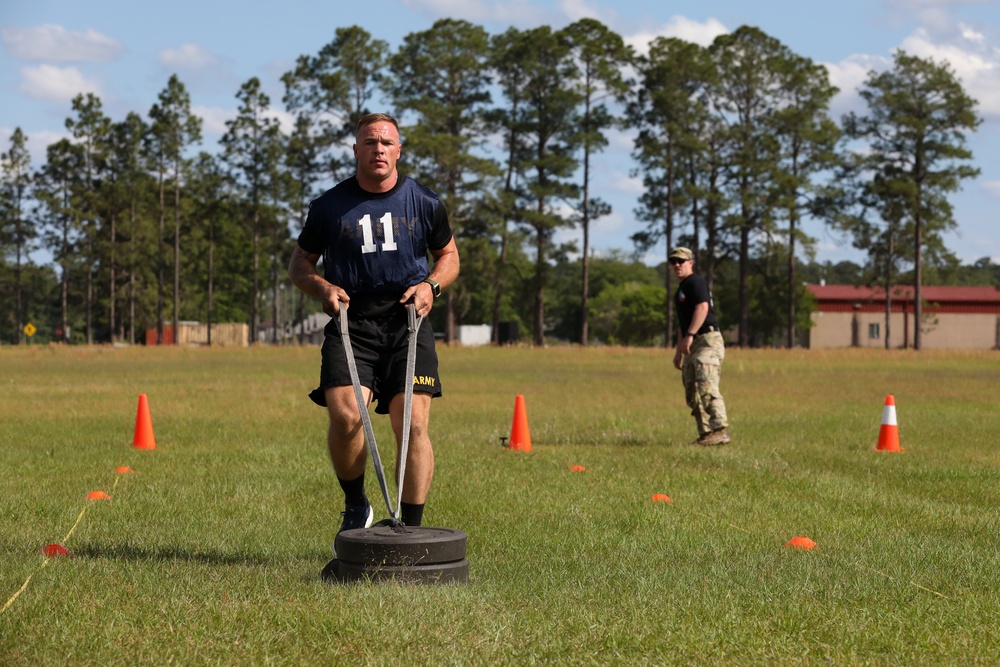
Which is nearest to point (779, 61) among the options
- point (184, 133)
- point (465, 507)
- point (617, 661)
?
point (184, 133)

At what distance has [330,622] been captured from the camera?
4793mm

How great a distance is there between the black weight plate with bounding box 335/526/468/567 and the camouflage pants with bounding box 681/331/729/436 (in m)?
8.32

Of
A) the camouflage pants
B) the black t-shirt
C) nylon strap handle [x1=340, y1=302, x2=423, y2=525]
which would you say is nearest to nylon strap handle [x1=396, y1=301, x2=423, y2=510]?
nylon strap handle [x1=340, y1=302, x2=423, y2=525]

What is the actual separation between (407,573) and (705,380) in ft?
28.1

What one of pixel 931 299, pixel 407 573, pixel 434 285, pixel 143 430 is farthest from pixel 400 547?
pixel 931 299

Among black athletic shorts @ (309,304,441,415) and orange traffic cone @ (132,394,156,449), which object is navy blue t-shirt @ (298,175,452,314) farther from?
orange traffic cone @ (132,394,156,449)

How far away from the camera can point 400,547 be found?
540cm

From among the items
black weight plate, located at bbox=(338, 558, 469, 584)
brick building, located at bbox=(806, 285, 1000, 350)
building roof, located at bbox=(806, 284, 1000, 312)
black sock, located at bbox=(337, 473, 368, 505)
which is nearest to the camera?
black weight plate, located at bbox=(338, 558, 469, 584)

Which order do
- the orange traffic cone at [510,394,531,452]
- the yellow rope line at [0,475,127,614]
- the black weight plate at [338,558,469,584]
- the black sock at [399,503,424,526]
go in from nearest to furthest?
the yellow rope line at [0,475,127,614]
the black weight plate at [338,558,469,584]
the black sock at [399,503,424,526]
the orange traffic cone at [510,394,531,452]

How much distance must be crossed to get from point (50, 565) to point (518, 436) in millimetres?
7726

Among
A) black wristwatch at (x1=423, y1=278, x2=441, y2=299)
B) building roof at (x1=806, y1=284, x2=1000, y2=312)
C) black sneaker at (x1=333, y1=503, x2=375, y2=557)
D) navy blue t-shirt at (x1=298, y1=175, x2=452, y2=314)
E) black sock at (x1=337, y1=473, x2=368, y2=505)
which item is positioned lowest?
black sneaker at (x1=333, y1=503, x2=375, y2=557)

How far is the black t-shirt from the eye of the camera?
44.3ft

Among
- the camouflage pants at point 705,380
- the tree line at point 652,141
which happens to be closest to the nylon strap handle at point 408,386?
the camouflage pants at point 705,380

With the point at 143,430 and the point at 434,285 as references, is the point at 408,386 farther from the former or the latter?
the point at 143,430
